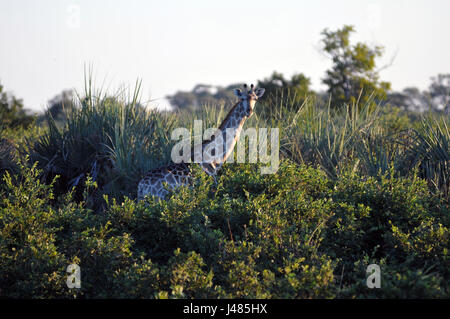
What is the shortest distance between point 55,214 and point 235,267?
2.54 meters

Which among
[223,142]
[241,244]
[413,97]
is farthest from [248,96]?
[413,97]

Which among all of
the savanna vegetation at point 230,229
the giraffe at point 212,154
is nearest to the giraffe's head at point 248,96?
the giraffe at point 212,154

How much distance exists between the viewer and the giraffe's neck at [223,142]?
27.3 ft

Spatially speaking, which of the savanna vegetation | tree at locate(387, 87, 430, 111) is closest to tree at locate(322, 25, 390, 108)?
the savanna vegetation

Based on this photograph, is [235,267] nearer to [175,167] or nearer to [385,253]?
[385,253]

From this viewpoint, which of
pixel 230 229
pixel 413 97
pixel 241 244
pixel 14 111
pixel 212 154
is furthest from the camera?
pixel 413 97

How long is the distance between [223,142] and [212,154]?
10.3 inches

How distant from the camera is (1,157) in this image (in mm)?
9383

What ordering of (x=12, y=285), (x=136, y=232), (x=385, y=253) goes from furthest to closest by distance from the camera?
(x=136, y=232)
(x=385, y=253)
(x=12, y=285)

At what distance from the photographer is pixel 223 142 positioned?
8.45 metres

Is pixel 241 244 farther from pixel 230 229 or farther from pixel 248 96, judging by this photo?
pixel 248 96

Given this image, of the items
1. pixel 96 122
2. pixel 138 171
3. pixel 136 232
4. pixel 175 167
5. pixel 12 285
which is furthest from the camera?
pixel 96 122

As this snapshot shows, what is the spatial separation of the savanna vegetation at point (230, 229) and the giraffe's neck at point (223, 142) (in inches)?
11.9

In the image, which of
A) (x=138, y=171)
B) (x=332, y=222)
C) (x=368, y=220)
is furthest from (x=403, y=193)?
(x=138, y=171)
